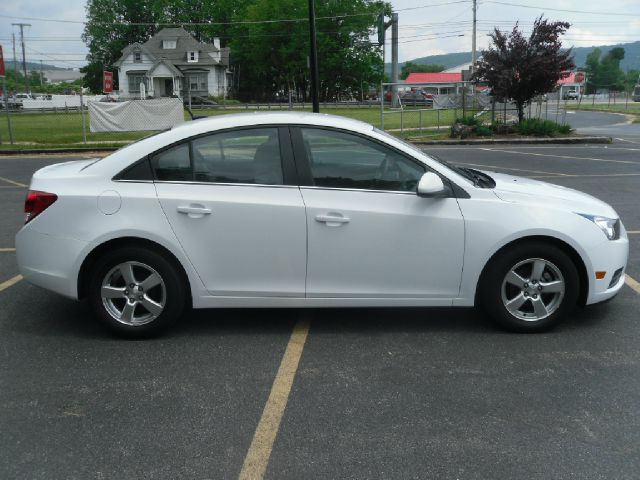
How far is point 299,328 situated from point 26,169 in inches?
514

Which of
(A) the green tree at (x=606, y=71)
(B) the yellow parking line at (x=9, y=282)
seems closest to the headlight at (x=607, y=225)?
(B) the yellow parking line at (x=9, y=282)

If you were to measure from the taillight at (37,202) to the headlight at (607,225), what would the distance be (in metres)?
3.71

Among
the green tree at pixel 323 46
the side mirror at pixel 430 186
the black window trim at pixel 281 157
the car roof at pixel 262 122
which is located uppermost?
the green tree at pixel 323 46

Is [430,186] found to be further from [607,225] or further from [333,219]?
[607,225]

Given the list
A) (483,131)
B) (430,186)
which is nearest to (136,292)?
(430,186)

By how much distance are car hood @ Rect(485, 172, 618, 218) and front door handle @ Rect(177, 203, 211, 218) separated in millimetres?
2039

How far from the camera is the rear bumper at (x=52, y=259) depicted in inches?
177

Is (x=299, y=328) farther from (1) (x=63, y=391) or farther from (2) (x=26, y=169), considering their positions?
A: (2) (x=26, y=169)

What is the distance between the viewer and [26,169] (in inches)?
618

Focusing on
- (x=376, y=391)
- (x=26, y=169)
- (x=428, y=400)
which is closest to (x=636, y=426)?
(x=428, y=400)

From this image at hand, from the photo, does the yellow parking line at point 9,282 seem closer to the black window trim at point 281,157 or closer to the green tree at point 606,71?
the black window trim at point 281,157

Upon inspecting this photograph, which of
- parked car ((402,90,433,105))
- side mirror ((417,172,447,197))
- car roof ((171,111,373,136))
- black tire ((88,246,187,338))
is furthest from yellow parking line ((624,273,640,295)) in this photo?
parked car ((402,90,433,105))

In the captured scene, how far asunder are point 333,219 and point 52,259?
1.97 meters

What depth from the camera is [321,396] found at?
3.72m
